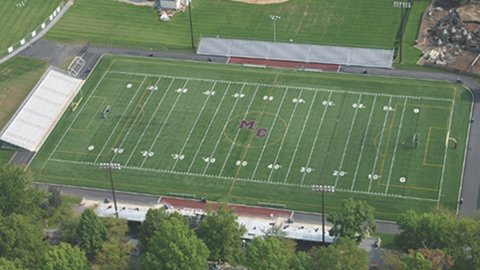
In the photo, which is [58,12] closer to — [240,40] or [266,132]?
[240,40]

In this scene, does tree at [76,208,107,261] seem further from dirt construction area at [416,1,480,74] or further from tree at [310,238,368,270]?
dirt construction area at [416,1,480,74]

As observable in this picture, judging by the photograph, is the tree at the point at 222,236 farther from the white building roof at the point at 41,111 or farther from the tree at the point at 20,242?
the white building roof at the point at 41,111

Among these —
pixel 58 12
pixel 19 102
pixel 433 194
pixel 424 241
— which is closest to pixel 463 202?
pixel 433 194

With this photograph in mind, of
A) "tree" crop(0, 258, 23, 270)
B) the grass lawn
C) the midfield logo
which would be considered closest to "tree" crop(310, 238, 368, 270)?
the midfield logo

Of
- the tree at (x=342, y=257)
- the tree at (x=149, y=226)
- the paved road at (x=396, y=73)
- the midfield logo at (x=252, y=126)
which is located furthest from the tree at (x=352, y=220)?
the midfield logo at (x=252, y=126)

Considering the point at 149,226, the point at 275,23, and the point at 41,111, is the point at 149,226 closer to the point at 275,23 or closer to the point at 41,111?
the point at 41,111

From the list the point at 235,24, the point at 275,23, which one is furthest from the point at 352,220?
the point at 235,24

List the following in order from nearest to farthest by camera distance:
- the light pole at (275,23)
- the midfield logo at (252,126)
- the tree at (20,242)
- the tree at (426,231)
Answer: the tree at (426,231)
the tree at (20,242)
the midfield logo at (252,126)
the light pole at (275,23)
